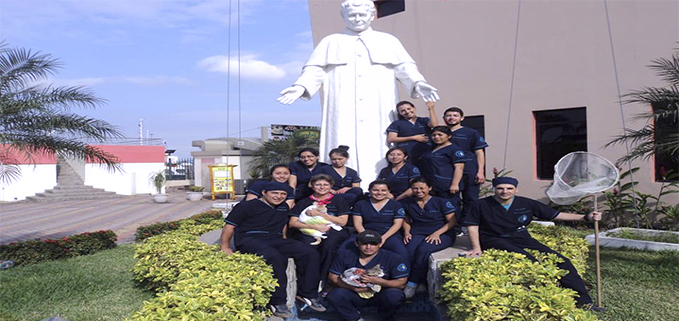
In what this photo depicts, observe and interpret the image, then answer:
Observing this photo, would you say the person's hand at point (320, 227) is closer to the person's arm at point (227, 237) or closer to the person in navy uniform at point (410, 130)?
the person's arm at point (227, 237)

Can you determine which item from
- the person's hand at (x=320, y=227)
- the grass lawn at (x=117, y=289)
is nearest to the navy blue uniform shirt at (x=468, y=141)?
the person's hand at (x=320, y=227)

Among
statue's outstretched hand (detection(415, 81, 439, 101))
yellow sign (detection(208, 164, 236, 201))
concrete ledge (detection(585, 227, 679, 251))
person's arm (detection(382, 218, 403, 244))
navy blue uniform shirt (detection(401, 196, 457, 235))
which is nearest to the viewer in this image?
person's arm (detection(382, 218, 403, 244))

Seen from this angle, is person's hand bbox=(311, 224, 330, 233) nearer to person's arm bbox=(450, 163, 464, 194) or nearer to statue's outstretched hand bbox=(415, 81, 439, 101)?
person's arm bbox=(450, 163, 464, 194)

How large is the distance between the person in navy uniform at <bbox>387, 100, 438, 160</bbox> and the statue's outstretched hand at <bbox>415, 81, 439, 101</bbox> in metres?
0.10

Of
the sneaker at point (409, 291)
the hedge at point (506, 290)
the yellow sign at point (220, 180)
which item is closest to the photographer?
the hedge at point (506, 290)

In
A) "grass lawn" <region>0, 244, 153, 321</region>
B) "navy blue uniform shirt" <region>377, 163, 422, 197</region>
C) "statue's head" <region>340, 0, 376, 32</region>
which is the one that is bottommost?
"grass lawn" <region>0, 244, 153, 321</region>

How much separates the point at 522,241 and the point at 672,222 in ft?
19.5

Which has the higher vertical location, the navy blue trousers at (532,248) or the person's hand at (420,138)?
the person's hand at (420,138)

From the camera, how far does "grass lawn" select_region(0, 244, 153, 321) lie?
185 inches

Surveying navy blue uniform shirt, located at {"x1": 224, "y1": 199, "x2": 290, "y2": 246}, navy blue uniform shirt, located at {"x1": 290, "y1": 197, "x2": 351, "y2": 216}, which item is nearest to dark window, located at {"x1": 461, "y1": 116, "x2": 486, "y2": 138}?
navy blue uniform shirt, located at {"x1": 290, "y1": 197, "x2": 351, "y2": 216}

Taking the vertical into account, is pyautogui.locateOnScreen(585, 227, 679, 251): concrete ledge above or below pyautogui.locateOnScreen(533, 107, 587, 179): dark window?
below

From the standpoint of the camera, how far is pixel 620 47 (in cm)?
933

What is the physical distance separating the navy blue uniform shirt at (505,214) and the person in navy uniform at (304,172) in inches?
62.8

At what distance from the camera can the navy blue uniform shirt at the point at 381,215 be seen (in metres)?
4.51
